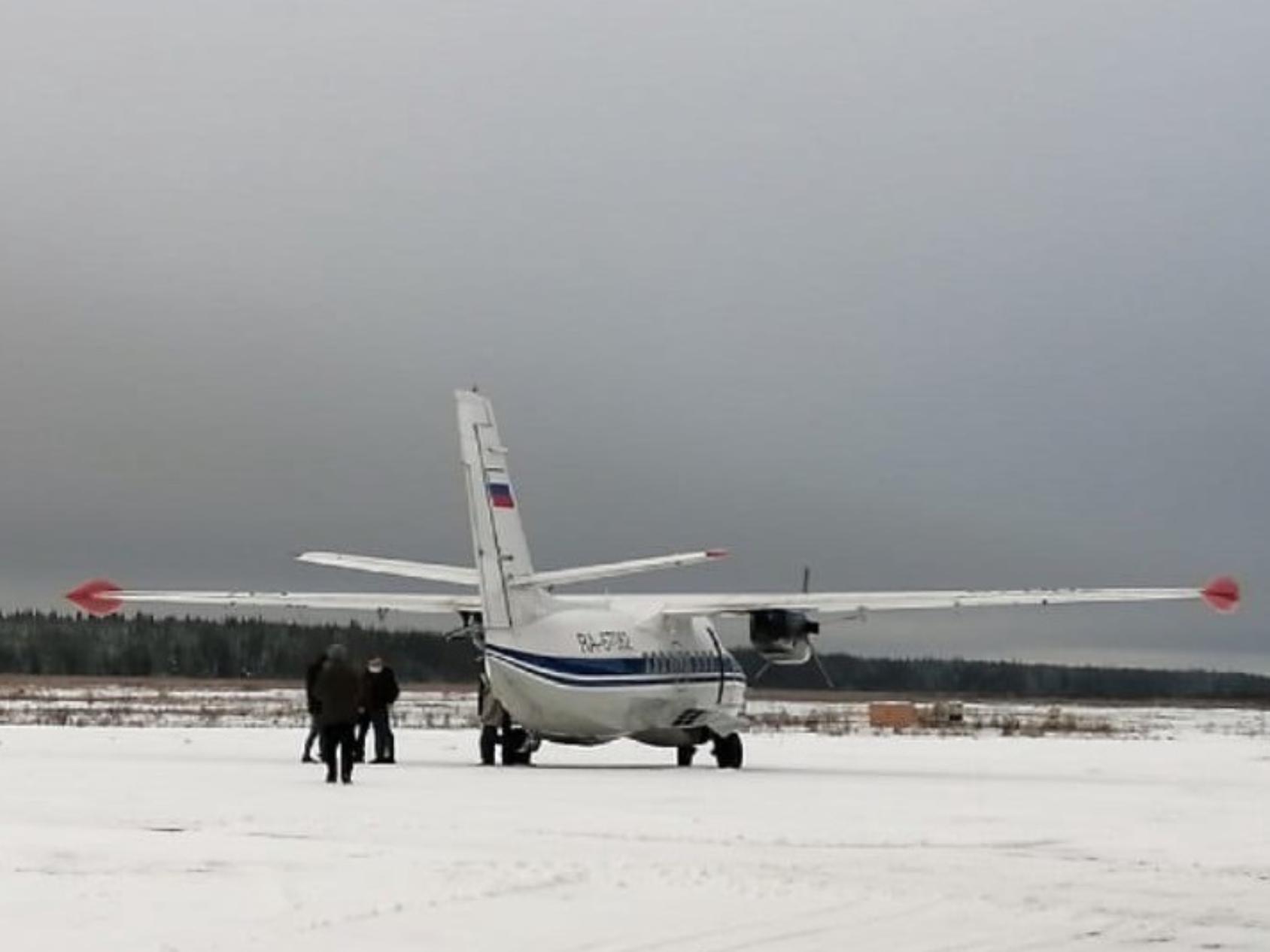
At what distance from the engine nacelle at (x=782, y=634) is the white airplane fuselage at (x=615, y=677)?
1.19 meters

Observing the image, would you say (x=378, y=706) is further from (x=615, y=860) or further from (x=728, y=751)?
(x=615, y=860)

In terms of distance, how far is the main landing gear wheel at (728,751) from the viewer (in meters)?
36.9

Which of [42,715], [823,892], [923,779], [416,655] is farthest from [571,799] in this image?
[416,655]

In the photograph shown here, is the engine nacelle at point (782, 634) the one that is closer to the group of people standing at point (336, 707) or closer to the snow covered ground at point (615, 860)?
the snow covered ground at point (615, 860)

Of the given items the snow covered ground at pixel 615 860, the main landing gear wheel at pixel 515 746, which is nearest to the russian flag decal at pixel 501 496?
the main landing gear wheel at pixel 515 746

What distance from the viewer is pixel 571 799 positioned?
25.5 metres

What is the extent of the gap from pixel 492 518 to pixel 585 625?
2.23 m

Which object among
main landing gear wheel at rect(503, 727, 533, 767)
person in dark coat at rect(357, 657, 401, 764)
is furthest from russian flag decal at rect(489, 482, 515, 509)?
main landing gear wheel at rect(503, 727, 533, 767)

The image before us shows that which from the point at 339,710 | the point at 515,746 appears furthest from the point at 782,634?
the point at 339,710

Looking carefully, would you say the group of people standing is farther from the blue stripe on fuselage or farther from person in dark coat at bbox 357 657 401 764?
the blue stripe on fuselage

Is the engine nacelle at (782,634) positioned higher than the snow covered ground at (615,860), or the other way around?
the engine nacelle at (782,634)

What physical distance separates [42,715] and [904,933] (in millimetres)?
46881

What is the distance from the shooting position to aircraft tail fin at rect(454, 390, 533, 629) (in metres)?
33.0

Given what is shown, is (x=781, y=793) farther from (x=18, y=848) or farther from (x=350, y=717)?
(x=18, y=848)
